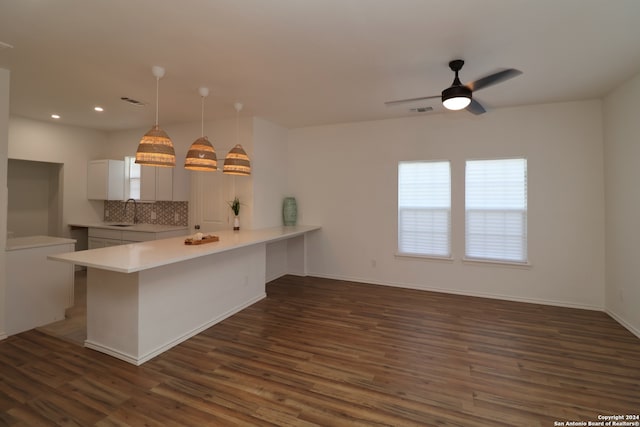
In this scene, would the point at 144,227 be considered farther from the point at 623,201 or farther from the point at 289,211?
the point at 623,201

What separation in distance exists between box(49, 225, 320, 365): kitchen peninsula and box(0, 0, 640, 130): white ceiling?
184 cm

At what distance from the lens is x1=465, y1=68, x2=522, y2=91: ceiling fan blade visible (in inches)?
96.2

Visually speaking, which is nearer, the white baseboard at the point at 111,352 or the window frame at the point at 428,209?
the white baseboard at the point at 111,352

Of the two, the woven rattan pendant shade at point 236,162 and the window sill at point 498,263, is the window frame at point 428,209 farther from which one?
the woven rattan pendant shade at point 236,162

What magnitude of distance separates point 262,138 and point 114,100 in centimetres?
208

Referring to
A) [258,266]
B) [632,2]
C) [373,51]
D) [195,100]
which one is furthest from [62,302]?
[632,2]

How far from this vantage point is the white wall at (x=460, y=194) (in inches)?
159

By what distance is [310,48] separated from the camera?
2.69m

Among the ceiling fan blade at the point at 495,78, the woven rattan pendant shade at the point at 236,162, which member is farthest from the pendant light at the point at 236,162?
the ceiling fan blade at the point at 495,78

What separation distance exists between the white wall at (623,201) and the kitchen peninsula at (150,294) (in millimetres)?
4210

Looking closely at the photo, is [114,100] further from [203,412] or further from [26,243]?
[203,412]

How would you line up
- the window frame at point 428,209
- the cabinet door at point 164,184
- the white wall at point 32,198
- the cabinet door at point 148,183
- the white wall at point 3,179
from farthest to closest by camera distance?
the white wall at point 32,198 < the cabinet door at point 148,183 < the cabinet door at point 164,184 < the window frame at point 428,209 < the white wall at point 3,179

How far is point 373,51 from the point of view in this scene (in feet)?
9.00

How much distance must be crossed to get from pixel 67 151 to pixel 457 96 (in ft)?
21.7
